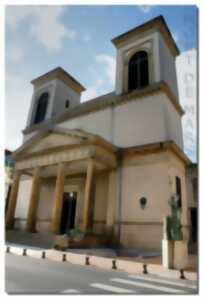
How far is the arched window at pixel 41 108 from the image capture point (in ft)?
79.6

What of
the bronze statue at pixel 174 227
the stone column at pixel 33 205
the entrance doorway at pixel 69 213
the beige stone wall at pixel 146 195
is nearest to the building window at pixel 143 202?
the beige stone wall at pixel 146 195

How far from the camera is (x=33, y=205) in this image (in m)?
Answer: 15.3

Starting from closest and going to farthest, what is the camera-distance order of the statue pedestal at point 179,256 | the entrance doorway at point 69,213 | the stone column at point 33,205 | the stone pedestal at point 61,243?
the statue pedestal at point 179,256 < the stone pedestal at point 61,243 < the stone column at point 33,205 < the entrance doorway at point 69,213

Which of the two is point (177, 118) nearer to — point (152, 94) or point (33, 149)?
point (152, 94)

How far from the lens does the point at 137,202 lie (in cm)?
1352

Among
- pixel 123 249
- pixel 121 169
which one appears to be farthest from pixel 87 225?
pixel 121 169

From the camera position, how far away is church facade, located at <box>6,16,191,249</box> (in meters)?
13.1

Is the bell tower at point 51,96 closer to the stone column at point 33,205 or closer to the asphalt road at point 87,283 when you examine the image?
the stone column at point 33,205

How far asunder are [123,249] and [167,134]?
7072 millimetres

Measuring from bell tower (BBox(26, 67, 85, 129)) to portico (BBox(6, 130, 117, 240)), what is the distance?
7.04 m

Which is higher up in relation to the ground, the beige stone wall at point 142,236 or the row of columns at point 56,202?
the row of columns at point 56,202

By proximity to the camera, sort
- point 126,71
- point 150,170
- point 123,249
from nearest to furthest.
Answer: point 123,249 → point 150,170 → point 126,71

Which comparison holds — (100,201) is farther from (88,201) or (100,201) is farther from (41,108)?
(41,108)

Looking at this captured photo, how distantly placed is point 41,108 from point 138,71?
1174 centimetres
